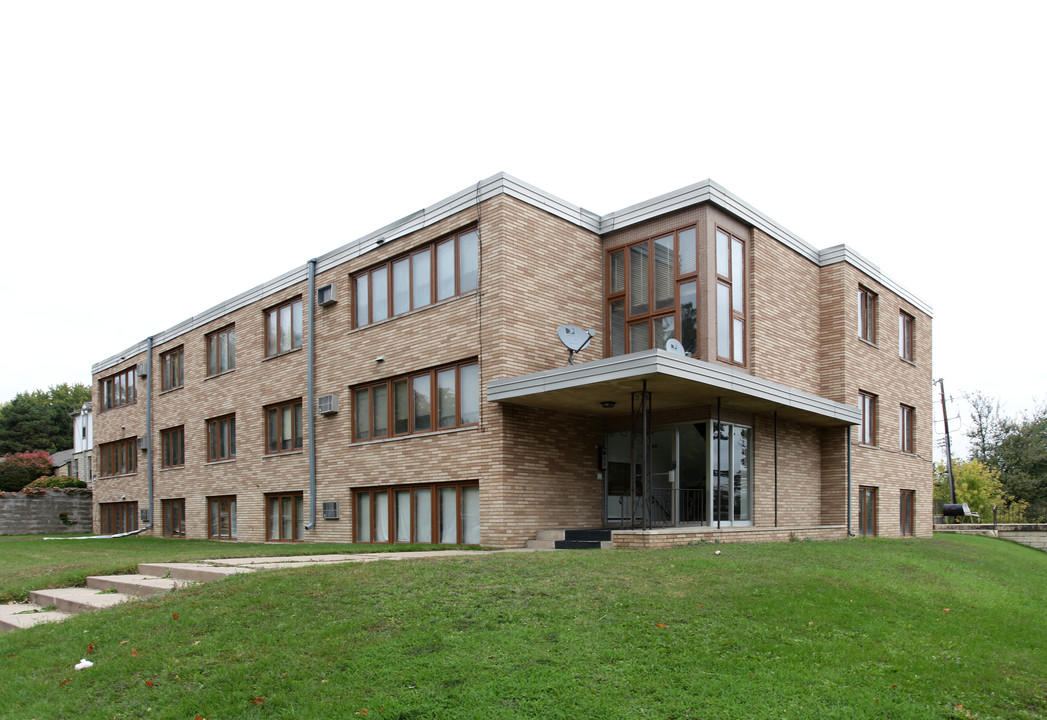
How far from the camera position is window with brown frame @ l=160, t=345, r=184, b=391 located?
29.8 metres

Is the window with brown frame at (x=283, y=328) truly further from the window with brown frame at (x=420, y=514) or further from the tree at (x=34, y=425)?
the tree at (x=34, y=425)

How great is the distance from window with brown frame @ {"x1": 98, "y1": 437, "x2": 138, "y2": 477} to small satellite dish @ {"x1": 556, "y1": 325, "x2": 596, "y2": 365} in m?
22.7

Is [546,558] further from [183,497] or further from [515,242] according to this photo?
[183,497]

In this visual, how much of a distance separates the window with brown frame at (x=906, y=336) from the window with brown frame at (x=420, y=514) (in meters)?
15.2

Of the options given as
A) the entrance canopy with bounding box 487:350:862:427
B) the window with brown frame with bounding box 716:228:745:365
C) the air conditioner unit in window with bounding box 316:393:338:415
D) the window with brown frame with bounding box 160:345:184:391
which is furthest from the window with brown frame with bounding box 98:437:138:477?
the window with brown frame with bounding box 716:228:745:365

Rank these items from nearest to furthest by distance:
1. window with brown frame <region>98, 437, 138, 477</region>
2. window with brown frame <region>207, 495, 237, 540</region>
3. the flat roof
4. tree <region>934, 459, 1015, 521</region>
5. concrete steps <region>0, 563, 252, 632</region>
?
1. concrete steps <region>0, 563, 252, 632</region>
2. the flat roof
3. window with brown frame <region>207, 495, 237, 540</region>
4. window with brown frame <region>98, 437, 138, 477</region>
5. tree <region>934, 459, 1015, 521</region>

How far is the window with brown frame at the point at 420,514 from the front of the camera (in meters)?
17.3

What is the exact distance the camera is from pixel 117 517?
111ft

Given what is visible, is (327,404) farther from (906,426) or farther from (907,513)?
(907,513)

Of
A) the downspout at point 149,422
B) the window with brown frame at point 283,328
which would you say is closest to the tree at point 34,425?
the downspout at point 149,422

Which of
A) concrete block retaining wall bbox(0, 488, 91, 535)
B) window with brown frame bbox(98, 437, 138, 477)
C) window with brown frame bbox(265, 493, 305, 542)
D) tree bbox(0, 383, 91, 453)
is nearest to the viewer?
window with brown frame bbox(265, 493, 305, 542)

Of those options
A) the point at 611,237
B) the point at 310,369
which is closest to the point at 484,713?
the point at 611,237

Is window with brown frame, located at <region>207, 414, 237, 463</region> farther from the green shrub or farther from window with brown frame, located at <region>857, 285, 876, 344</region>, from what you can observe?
window with brown frame, located at <region>857, 285, 876, 344</region>

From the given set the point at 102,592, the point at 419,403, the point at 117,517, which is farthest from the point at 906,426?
the point at 117,517
